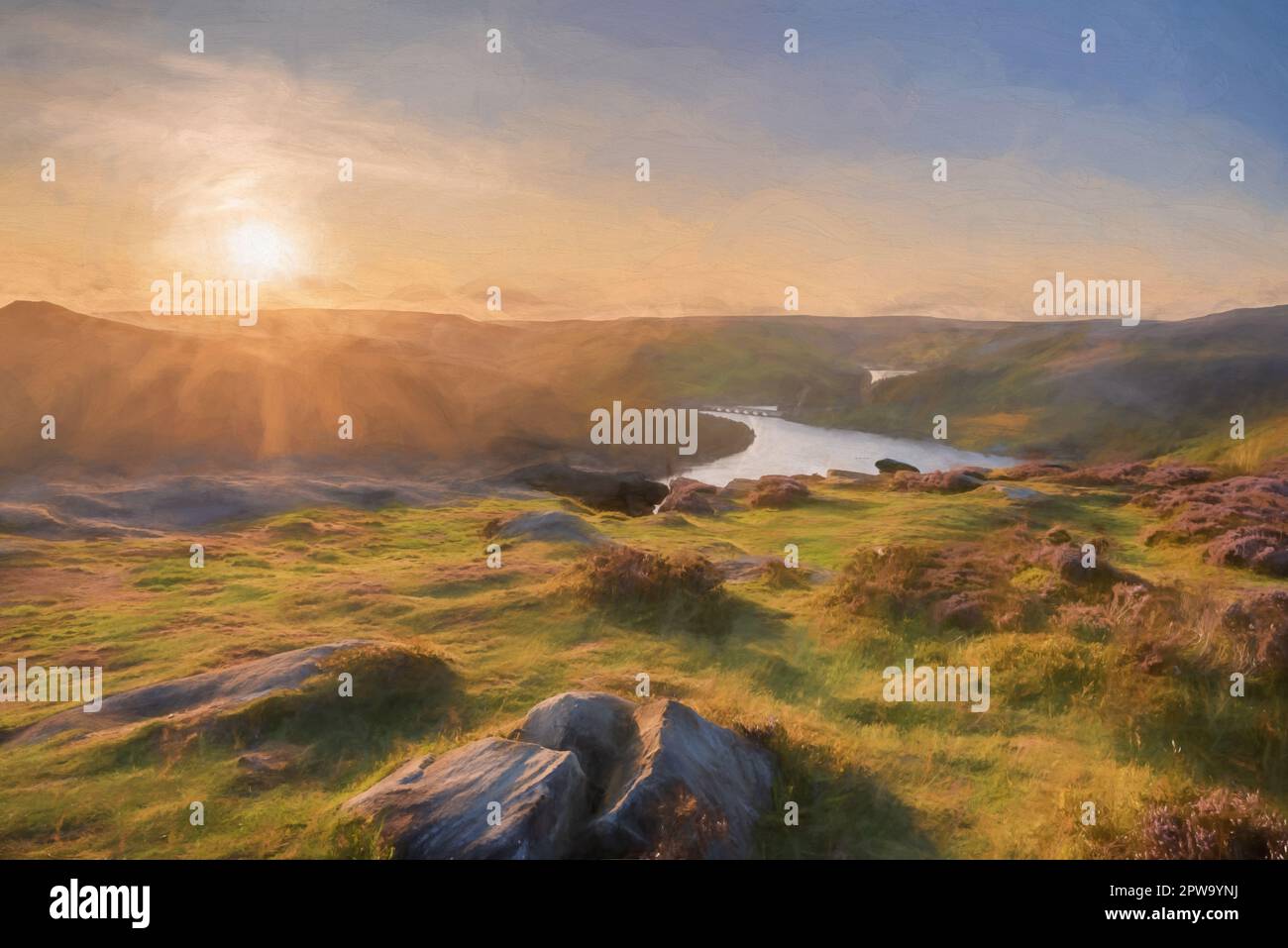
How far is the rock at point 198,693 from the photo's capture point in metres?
12.5

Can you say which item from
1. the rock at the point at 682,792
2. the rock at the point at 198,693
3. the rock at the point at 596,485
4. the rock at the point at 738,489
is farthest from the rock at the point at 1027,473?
the rock at the point at 198,693

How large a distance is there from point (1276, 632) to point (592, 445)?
68.4m

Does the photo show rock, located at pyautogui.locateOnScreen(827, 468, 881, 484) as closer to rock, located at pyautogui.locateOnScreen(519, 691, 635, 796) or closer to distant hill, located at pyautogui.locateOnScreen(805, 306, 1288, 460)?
distant hill, located at pyautogui.locateOnScreen(805, 306, 1288, 460)

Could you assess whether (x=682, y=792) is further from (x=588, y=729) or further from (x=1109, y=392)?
(x=1109, y=392)

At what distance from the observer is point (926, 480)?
48156 millimetres

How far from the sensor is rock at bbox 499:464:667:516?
55.4 m

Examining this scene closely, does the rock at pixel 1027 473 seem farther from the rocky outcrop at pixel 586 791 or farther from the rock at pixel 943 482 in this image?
the rocky outcrop at pixel 586 791

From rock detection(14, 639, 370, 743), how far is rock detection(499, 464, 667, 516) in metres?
39.4

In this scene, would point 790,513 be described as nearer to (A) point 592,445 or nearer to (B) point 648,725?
(B) point 648,725

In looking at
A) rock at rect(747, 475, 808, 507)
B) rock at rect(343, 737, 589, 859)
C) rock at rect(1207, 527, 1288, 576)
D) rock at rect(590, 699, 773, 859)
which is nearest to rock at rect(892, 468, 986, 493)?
rock at rect(747, 475, 808, 507)

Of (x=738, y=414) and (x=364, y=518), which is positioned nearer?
(x=364, y=518)

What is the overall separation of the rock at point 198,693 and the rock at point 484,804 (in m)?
5.06
